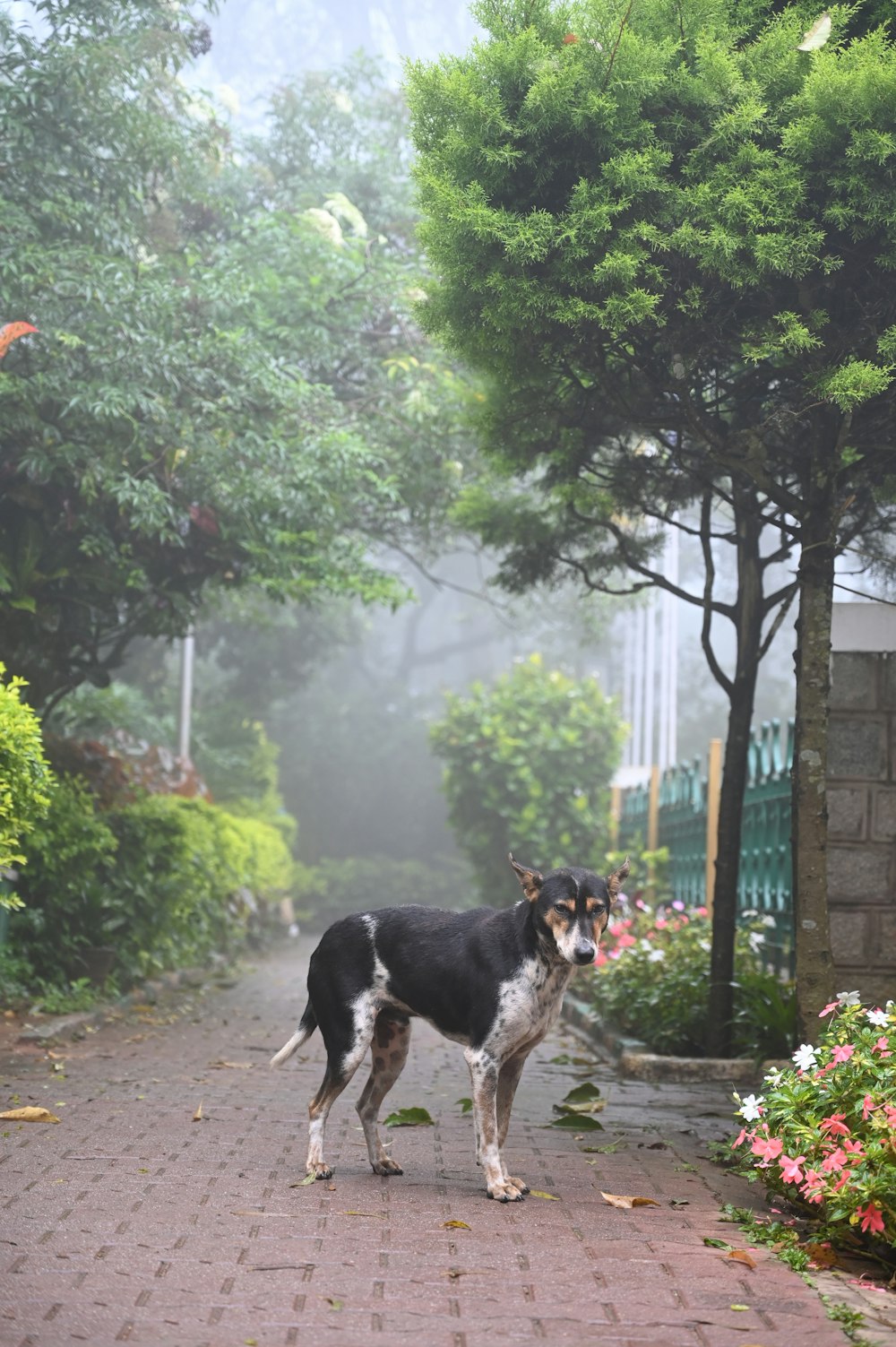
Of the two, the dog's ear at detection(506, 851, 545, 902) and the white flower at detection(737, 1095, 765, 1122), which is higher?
the dog's ear at detection(506, 851, 545, 902)

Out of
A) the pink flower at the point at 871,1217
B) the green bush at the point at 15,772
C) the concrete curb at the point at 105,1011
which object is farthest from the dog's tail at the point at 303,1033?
the concrete curb at the point at 105,1011

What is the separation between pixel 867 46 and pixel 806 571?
232cm

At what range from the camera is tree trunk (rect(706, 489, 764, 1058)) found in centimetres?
900

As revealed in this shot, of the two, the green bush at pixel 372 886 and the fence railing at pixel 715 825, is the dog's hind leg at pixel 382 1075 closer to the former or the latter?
the fence railing at pixel 715 825

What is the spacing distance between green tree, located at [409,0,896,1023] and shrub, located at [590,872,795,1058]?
7.35 ft

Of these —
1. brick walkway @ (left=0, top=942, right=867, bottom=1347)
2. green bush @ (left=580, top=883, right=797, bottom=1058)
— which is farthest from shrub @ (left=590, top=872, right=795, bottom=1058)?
brick walkway @ (left=0, top=942, right=867, bottom=1347)

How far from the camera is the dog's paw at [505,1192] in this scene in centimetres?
543

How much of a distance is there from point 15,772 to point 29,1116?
7.32 feet

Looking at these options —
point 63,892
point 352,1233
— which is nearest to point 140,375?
point 63,892

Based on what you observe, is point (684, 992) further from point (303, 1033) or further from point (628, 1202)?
point (628, 1202)

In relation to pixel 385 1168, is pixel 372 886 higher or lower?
higher

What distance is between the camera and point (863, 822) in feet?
28.5

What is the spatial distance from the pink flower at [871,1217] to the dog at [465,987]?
1261 mm

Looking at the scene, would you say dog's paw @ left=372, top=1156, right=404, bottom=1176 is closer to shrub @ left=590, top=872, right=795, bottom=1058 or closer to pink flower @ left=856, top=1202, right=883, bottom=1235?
pink flower @ left=856, top=1202, right=883, bottom=1235
